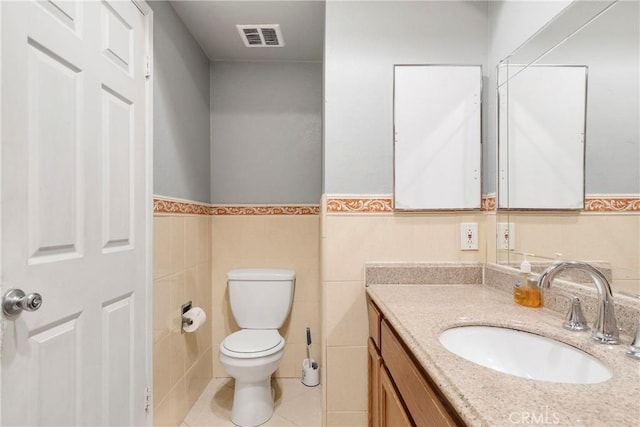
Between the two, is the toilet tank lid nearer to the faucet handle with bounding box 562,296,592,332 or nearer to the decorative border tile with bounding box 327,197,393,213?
the decorative border tile with bounding box 327,197,393,213

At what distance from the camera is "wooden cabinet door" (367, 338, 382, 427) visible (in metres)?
1.26

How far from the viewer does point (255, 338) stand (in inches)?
73.0

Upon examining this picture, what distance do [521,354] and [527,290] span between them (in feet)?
1.04

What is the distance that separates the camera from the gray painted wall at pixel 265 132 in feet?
7.47

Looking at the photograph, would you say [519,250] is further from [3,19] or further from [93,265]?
[3,19]

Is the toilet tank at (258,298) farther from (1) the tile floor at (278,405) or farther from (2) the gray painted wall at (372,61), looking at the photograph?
(2) the gray painted wall at (372,61)

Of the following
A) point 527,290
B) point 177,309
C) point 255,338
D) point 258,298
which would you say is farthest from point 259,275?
point 527,290

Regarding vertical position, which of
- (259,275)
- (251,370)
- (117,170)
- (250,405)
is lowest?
(250,405)

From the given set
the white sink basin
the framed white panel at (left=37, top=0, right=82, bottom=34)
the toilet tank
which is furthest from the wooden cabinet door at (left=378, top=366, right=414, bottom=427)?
the framed white panel at (left=37, top=0, right=82, bottom=34)

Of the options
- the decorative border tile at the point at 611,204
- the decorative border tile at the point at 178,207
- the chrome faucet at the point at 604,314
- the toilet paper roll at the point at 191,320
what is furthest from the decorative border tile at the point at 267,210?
the chrome faucet at the point at 604,314

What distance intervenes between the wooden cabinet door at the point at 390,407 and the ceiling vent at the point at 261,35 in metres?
1.84

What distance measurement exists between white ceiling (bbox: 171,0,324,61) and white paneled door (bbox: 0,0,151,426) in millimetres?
408

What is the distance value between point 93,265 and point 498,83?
1768mm

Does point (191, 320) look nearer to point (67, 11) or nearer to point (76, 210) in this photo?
point (76, 210)
